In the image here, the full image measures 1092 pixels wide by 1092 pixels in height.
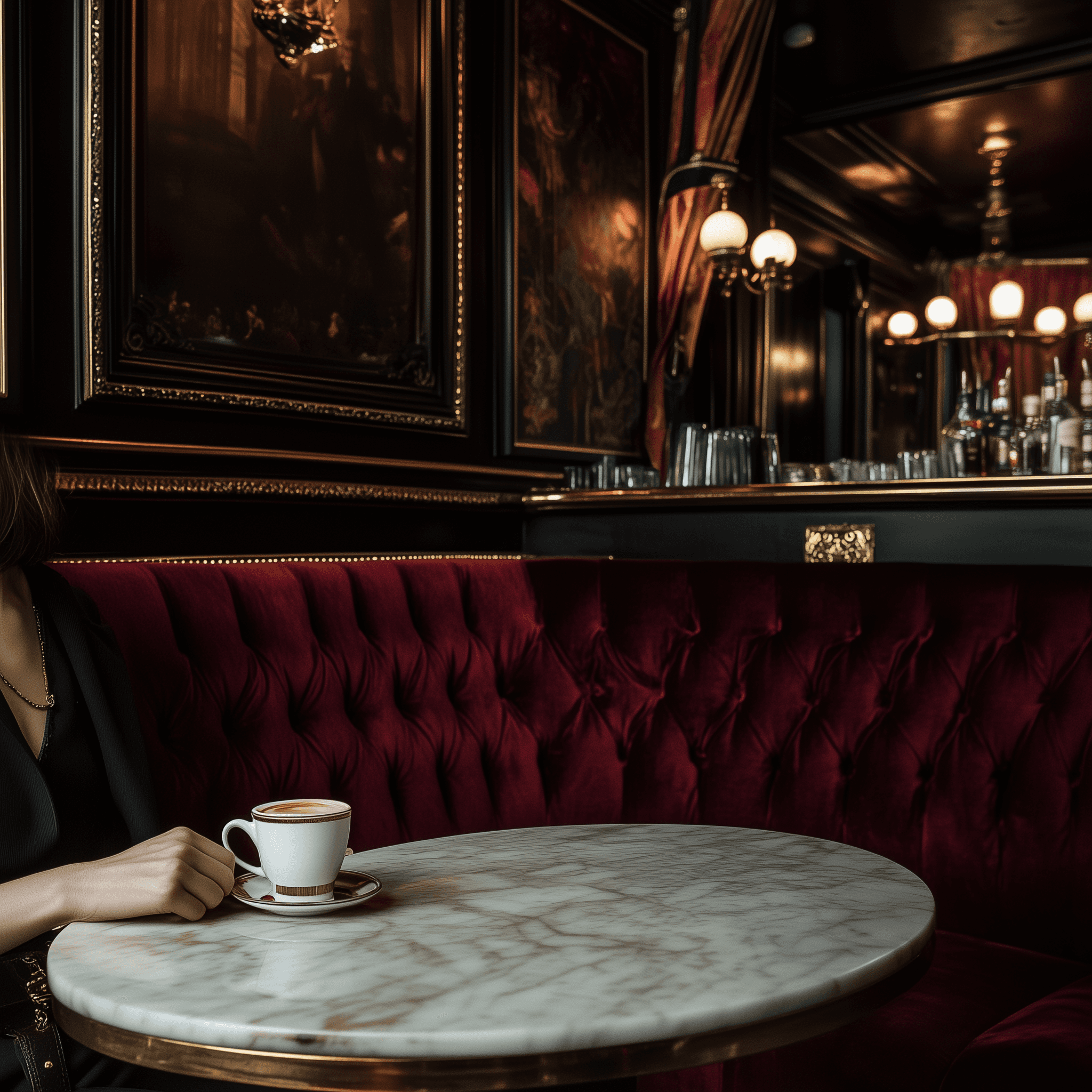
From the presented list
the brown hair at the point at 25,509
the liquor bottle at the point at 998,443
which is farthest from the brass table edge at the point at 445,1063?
the liquor bottle at the point at 998,443

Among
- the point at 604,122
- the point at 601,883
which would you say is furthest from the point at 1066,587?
the point at 604,122

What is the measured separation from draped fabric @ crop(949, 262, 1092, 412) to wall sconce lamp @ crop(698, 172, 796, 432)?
456cm

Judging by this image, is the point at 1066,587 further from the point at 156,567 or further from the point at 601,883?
the point at 156,567

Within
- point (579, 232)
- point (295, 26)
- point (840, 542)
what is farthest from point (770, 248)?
point (295, 26)

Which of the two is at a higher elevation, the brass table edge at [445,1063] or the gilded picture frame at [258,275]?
the gilded picture frame at [258,275]

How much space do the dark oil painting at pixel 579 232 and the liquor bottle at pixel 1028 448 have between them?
1.40m

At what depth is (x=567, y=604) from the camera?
235 centimetres

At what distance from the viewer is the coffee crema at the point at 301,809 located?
916 millimetres

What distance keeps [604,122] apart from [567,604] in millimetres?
2249

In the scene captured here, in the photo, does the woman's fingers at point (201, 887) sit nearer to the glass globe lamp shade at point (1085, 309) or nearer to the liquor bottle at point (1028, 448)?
the liquor bottle at point (1028, 448)

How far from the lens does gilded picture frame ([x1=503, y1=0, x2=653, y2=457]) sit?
3.40m

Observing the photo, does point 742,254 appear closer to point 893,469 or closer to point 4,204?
point 893,469

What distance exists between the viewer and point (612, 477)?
3252 millimetres

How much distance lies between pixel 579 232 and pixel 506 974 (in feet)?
10.7
